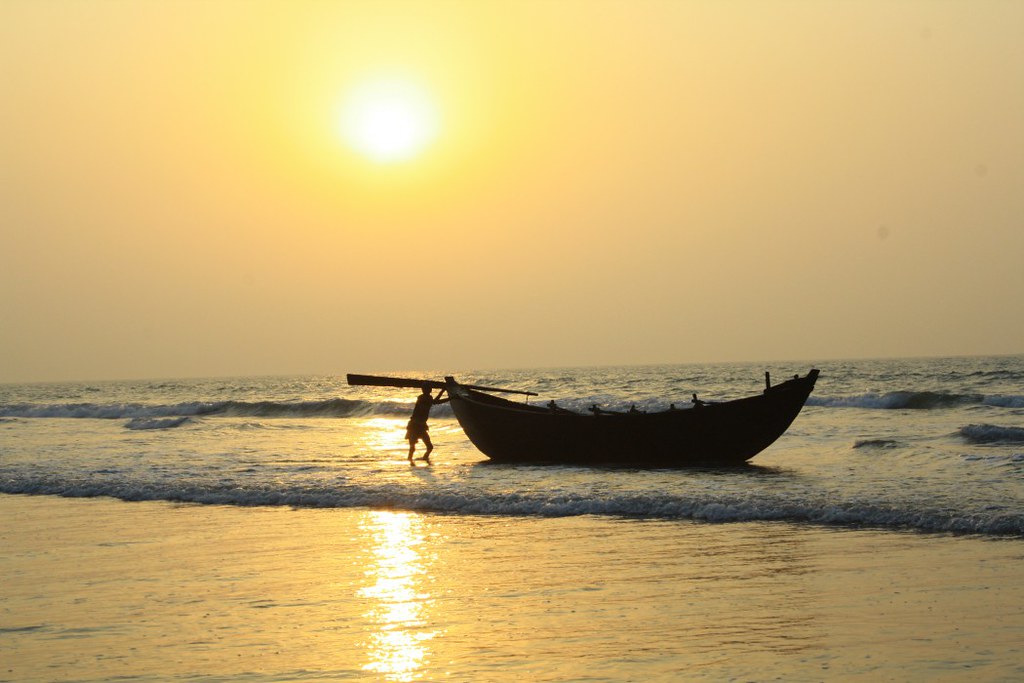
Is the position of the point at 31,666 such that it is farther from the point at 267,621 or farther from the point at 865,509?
the point at 865,509

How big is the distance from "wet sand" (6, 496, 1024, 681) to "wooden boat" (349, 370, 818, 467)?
A: 28.0 feet

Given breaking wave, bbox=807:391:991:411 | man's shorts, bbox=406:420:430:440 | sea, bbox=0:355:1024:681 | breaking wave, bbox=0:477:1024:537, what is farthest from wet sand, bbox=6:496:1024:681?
breaking wave, bbox=807:391:991:411

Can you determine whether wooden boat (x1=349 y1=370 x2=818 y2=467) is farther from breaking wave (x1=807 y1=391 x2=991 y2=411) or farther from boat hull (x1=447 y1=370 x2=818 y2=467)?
breaking wave (x1=807 y1=391 x2=991 y2=411)

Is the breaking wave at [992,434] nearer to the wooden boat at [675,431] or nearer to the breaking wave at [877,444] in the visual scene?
the breaking wave at [877,444]

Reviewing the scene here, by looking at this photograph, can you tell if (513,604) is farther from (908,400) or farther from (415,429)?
(908,400)

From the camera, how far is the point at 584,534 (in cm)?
1384

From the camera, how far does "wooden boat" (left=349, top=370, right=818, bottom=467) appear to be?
2306 centimetres

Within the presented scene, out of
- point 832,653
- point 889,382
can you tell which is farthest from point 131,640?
point 889,382

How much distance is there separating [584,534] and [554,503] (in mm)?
3035

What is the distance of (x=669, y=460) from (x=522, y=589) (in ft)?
43.6

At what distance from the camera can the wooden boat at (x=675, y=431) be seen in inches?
908

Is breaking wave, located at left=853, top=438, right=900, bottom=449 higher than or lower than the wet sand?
higher

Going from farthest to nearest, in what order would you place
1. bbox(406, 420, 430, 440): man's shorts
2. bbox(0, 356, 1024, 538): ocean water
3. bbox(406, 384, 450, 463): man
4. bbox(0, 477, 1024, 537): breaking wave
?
bbox(406, 420, 430, 440): man's shorts, bbox(406, 384, 450, 463): man, bbox(0, 356, 1024, 538): ocean water, bbox(0, 477, 1024, 537): breaking wave

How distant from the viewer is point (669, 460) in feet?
76.1
